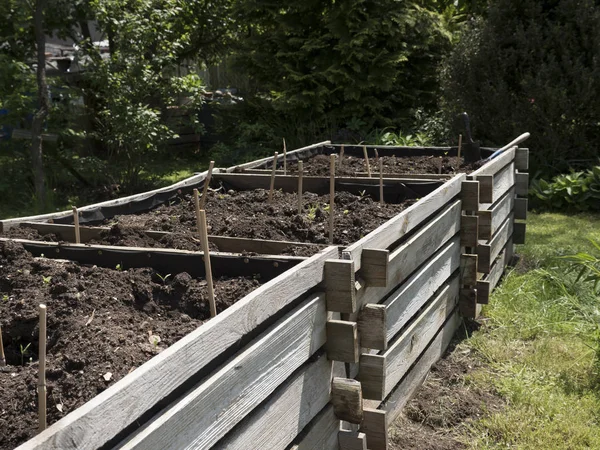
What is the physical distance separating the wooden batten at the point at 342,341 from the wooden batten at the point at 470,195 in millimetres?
2111

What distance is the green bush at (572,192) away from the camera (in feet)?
26.3

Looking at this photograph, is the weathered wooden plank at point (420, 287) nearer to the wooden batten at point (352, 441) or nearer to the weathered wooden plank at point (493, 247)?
the weathered wooden plank at point (493, 247)

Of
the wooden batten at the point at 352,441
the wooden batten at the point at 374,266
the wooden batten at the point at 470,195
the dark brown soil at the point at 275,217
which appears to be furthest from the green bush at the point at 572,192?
the wooden batten at the point at 352,441

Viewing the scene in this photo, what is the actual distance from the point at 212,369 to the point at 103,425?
1.57 feet

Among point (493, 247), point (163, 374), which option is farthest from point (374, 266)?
point (493, 247)

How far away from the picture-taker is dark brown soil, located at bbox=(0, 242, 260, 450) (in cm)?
192

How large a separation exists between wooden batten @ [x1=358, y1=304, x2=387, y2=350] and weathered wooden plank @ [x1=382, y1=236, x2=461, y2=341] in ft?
1.08

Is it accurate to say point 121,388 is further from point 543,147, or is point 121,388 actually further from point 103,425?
point 543,147

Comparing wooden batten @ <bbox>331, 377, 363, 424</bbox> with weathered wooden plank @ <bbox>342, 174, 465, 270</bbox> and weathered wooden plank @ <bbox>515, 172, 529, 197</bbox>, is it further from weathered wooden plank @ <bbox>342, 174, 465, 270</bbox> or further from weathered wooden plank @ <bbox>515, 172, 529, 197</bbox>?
weathered wooden plank @ <bbox>515, 172, 529, 197</bbox>

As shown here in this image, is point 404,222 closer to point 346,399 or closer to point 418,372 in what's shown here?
point 418,372

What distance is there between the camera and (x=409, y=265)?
3400 millimetres

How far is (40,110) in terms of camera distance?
8055 millimetres

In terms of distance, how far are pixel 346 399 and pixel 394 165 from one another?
3582 mm

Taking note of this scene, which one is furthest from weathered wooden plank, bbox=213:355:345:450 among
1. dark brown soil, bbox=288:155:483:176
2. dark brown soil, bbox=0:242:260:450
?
dark brown soil, bbox=288:155:483:176
